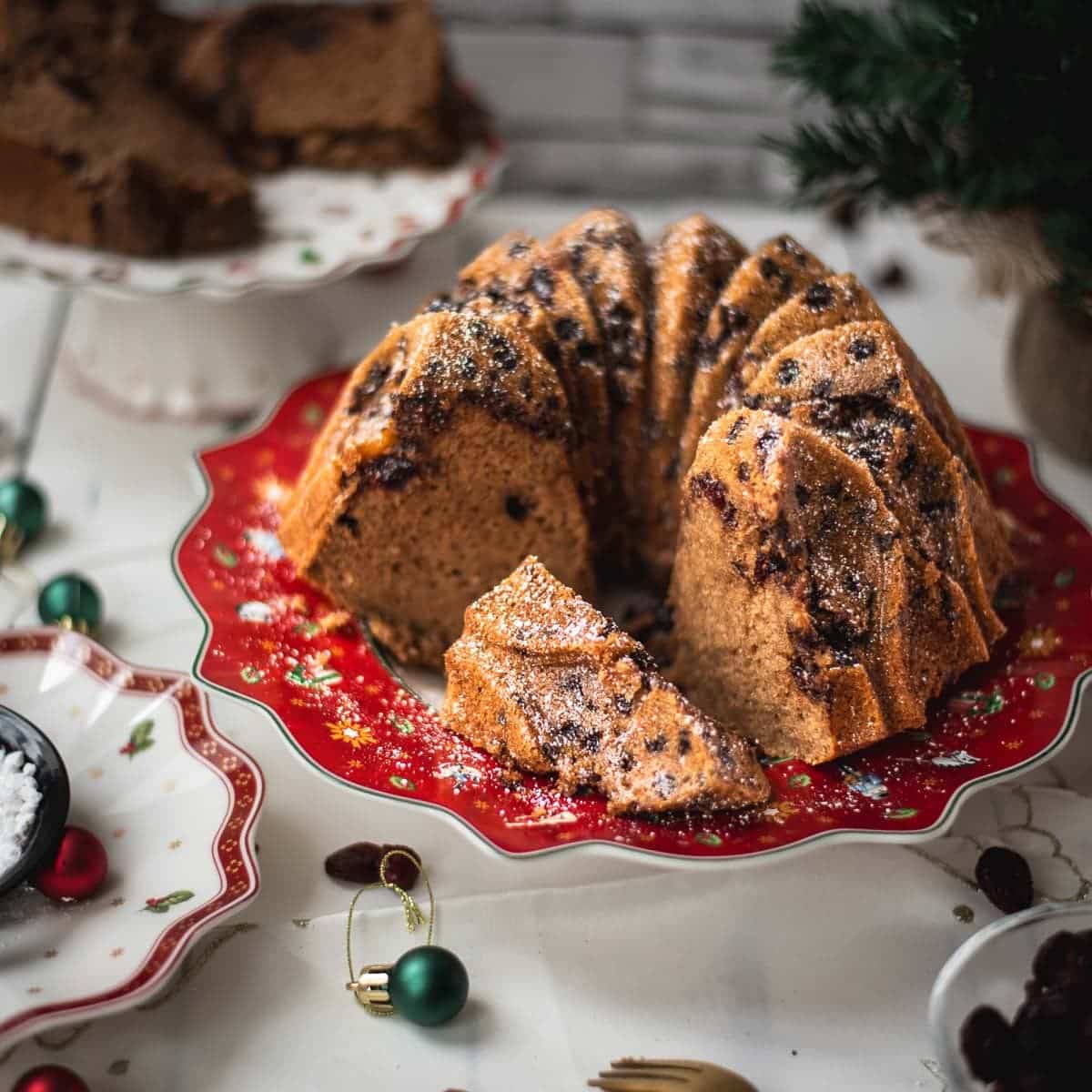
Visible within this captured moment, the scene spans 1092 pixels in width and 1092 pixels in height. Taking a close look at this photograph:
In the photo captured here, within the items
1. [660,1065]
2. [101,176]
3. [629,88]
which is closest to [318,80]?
[101,176]

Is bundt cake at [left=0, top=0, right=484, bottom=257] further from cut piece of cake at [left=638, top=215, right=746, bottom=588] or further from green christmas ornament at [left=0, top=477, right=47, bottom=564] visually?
cut piece of cake at [left=638, top=215, right=746, bottom=588]

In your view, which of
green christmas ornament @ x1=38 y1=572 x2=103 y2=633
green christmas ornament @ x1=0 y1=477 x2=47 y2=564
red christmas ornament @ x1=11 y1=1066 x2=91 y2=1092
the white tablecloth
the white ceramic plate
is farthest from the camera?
the white ceramic plate

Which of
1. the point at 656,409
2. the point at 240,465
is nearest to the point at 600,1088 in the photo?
the point at 656,409

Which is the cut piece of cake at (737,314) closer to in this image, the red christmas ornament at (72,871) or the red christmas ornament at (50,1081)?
the red christmas ornament at (72,871)

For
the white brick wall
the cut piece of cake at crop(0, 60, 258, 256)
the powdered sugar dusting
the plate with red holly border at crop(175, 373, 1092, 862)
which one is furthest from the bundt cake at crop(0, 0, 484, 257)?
the powdered sugar dusting

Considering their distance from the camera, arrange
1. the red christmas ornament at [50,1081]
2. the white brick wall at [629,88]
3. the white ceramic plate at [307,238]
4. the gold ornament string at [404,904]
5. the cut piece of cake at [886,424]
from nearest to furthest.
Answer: the red christmas ornament at [50,1081], the gold ornament string at [404,904], the cut piece of cake at [886,424], the white ceramic plate at [307,238], the white brick wall at [629,88]

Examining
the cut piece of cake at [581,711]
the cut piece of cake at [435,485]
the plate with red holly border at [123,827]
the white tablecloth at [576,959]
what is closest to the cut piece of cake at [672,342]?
the cut piece of cake at [435,485]
